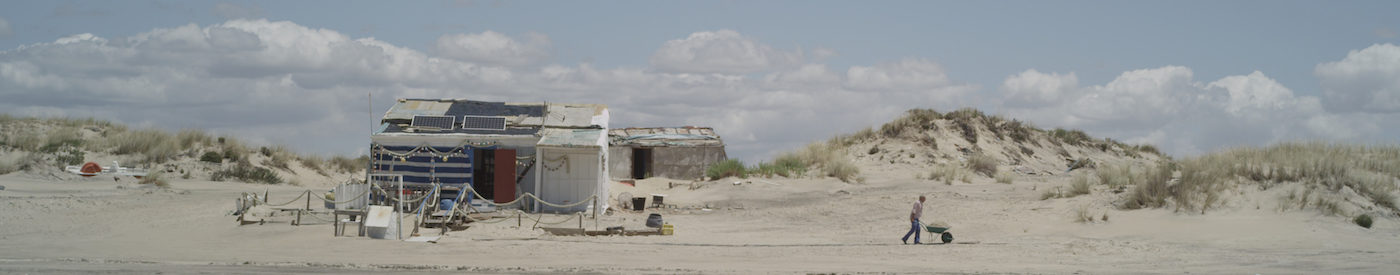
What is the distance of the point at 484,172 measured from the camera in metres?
26.5

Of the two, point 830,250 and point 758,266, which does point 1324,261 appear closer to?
point 830,250

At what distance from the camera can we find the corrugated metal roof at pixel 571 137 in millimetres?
24375

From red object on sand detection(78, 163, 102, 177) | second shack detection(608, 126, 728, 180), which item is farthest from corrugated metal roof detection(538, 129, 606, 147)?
red object on sand detection(78, 163, 102, 177)

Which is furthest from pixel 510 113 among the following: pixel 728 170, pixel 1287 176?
pixel 1287 176

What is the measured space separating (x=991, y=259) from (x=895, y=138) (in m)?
24.7

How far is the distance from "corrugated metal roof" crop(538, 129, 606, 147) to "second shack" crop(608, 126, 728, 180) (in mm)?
10841

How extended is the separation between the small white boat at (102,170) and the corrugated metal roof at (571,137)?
13.0 metres

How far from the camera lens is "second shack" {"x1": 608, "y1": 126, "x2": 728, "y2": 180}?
121ft

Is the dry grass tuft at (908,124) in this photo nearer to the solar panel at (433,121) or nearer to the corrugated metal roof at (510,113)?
the corrugated metal roof at (510,113)

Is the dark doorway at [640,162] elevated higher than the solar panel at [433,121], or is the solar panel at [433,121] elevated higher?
the solar panel at [433,121]

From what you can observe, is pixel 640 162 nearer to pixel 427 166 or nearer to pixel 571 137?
pixel 571 137

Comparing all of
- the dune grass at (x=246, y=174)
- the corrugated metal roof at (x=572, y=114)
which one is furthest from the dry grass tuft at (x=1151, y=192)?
the dune grass at (x=246, y=174)

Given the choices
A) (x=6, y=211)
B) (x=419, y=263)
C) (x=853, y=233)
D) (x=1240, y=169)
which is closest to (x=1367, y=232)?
(x=1240, y=169)

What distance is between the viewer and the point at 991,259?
651 inches
